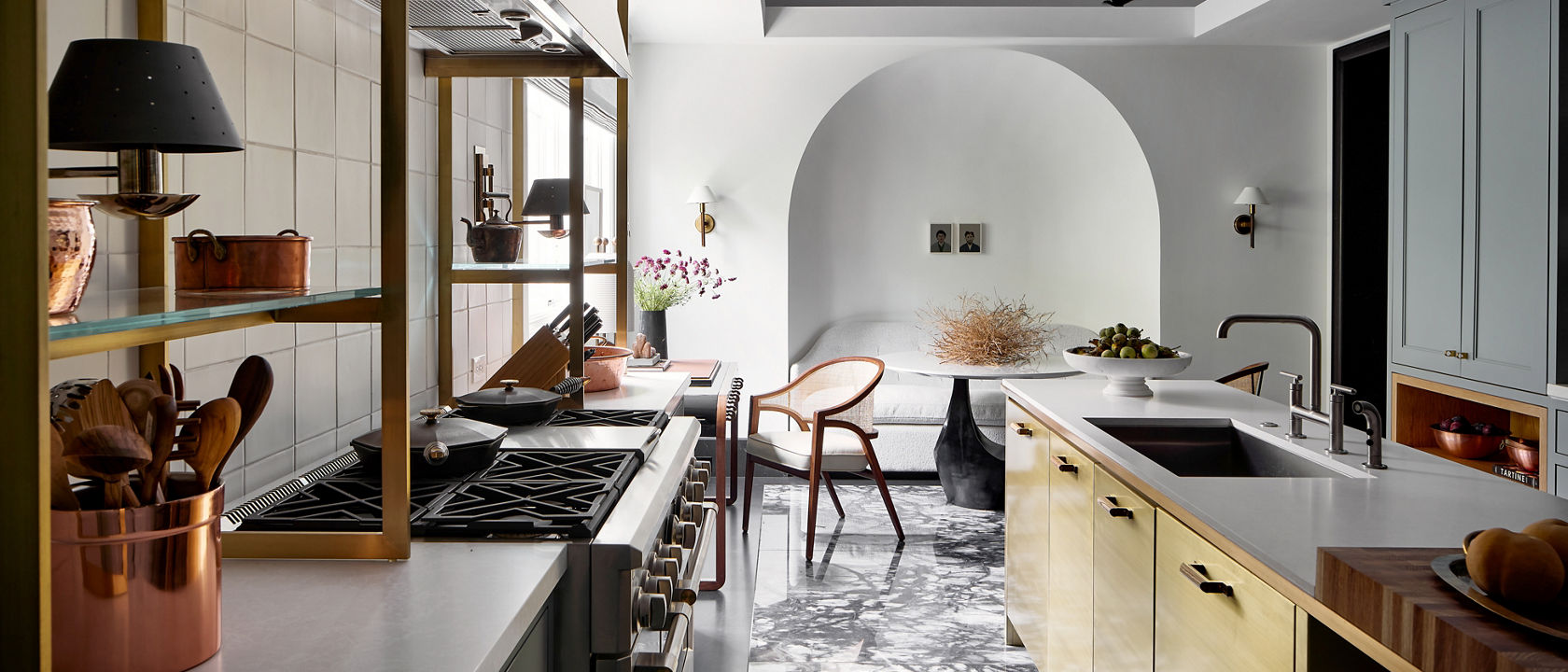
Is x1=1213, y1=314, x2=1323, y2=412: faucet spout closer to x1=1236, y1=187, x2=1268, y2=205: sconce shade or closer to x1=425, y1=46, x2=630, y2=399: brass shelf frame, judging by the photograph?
x1=425, y1=46, x2=630, y2=399: brass shelf frame

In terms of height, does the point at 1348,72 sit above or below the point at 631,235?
above

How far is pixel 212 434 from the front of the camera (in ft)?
2.89

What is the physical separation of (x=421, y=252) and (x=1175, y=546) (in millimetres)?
1672

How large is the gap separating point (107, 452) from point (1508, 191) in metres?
4.39

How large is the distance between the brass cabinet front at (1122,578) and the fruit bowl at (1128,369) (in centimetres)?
61

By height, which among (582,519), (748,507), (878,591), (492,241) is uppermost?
(492,241)

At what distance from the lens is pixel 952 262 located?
20.3 ft

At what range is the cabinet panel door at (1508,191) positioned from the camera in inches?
139

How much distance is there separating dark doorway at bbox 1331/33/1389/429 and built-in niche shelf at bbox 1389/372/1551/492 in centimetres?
100

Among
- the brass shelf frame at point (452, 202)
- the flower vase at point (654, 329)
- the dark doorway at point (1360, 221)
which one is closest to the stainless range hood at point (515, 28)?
the brass shelf frame at point (452, 202)

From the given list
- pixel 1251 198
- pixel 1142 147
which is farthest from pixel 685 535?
pixel 1251 198

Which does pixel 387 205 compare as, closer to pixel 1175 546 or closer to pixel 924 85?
pixel 1175 546

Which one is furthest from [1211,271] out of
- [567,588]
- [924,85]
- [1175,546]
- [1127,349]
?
[567,588]

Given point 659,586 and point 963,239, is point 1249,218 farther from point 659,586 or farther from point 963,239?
point 659,586
